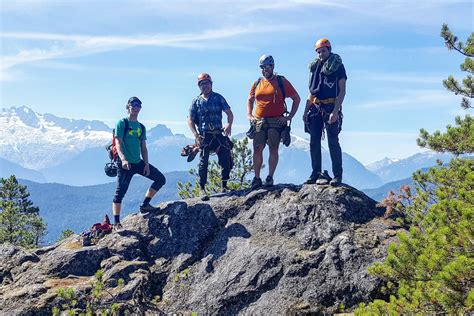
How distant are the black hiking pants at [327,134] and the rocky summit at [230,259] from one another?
72cm

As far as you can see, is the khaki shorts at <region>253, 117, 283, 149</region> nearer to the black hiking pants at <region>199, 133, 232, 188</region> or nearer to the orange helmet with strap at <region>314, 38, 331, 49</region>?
the black hiking pants at <region>199, 133, 232, 188</region>

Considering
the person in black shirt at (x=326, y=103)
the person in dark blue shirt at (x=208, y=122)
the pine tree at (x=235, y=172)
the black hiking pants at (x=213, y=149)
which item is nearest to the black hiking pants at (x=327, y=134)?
the person in black shirt at (x=326, y=103)

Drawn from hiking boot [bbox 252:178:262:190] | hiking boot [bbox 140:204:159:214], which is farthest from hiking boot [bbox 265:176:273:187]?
hiking boot [bbox 140:204:159:214]

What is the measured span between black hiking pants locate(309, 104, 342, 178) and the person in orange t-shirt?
780mm

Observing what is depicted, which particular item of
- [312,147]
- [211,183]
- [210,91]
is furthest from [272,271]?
[211,183]

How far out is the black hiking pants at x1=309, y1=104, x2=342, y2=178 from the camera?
43.1 feet

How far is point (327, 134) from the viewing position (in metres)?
13.2

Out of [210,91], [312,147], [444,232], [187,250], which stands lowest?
[187,250]

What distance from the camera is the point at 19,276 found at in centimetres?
1316

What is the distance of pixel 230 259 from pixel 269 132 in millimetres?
→ 3864

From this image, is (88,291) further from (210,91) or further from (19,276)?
(210,91)

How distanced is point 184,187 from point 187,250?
1849cm

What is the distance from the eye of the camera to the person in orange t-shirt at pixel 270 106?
1362cm

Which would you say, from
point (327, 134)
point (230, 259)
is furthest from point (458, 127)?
point (230, 259)
